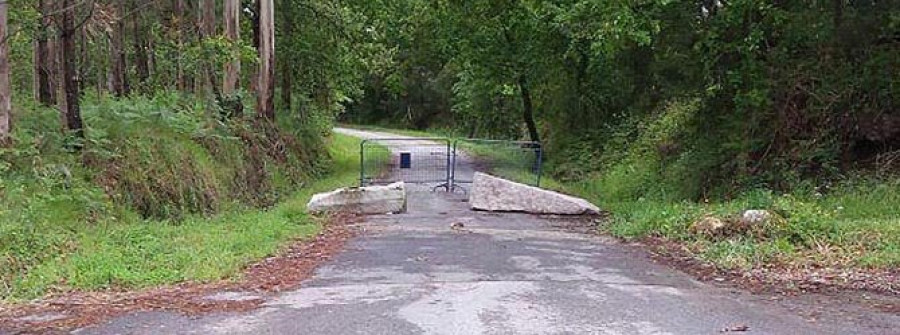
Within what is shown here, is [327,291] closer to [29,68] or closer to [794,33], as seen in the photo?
[794,33]

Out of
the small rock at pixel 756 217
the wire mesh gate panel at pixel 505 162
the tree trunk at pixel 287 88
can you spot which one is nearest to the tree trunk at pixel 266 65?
the tree trunk at pixel 287 88

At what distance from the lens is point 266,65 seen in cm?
2402

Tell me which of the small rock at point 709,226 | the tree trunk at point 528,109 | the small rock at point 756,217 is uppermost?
the tree trunk at point 528,109

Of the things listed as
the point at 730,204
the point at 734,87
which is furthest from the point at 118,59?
the point at 730,204

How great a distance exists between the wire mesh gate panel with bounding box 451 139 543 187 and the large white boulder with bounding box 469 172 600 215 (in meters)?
4.17

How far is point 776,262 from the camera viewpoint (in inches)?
407

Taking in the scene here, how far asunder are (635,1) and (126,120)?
9.15 metres

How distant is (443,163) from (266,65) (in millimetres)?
5294

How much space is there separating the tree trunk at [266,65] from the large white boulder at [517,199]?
26.0 feet

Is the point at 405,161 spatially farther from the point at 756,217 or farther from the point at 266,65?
the point at 756,217

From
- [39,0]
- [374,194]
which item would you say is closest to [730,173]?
[374,194]

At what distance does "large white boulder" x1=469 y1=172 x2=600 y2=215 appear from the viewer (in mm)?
17688

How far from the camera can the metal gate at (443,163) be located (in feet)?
73.9

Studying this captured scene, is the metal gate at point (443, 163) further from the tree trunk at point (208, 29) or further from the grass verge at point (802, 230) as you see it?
Result: the grass verge at point (802, 230)
